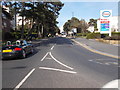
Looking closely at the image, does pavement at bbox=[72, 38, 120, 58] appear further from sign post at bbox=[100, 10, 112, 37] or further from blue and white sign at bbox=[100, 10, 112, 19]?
blue and white sign at bbox=[100, 10, 112, 19]

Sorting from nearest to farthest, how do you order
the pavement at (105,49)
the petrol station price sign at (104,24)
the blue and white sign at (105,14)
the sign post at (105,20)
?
1. the pavement at (105,49)
2. the blue and white sign at (105,14)
3. the sign post at (105,20)
4. the petrol station price sign at (104,24)

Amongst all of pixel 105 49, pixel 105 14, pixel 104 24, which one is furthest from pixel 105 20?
pixel 105 49

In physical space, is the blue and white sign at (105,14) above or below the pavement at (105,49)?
above

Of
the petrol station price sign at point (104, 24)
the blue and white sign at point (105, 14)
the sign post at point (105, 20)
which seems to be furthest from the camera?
the petrol station price sign at point (104, 24)

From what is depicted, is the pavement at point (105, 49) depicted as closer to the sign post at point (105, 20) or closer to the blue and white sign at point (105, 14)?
the sign post at point (105, 20)

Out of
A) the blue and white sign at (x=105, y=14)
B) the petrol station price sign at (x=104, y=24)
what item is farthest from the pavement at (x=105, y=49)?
the blue and white sign at (x=105, y=14)

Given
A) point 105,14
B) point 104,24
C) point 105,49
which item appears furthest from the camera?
point 104,24

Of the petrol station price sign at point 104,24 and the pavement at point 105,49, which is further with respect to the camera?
the petrol station price sign at point 104,24

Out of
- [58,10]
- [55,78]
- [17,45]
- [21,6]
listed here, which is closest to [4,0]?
[21,6]

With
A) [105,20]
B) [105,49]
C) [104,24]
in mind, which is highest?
[105,20]

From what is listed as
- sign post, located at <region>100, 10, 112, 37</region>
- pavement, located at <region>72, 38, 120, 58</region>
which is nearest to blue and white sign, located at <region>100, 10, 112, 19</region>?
sign post, located at <region>100, 10, 112, 37</region>

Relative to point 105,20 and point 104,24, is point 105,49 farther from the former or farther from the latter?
point 105,20

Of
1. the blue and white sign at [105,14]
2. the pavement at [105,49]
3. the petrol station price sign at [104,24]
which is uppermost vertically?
the blue and white sign at [105,14]

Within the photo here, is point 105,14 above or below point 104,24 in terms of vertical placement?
above
